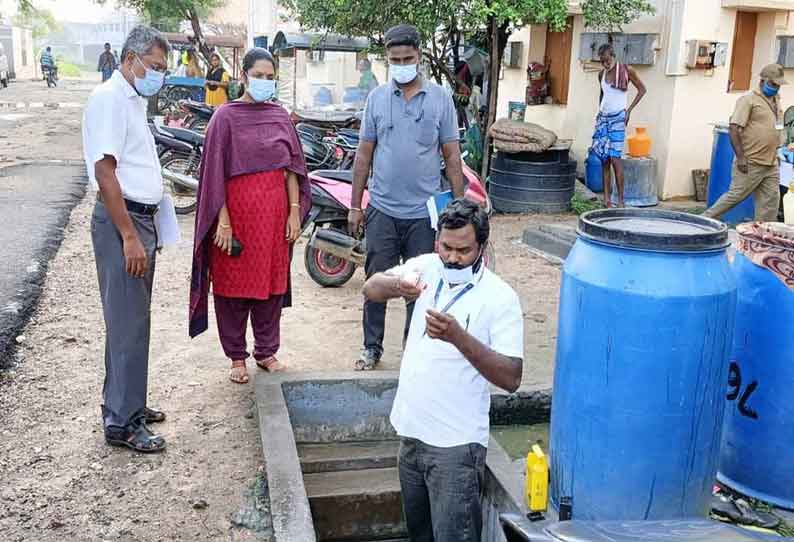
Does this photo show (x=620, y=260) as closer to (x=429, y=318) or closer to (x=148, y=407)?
(x=429, y=318)

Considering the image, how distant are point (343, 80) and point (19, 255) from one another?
7105 millimetres

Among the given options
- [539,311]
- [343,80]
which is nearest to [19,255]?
[539,311]

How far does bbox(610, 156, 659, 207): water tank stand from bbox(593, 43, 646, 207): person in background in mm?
425

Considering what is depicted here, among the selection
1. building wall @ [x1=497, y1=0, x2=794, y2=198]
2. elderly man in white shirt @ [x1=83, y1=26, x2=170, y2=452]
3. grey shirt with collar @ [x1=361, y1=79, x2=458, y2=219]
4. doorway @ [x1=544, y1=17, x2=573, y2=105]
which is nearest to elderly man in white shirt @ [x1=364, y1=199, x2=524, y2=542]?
elderly man in white shirt @ [x1=83, y1=26, x2=170, y2=452]

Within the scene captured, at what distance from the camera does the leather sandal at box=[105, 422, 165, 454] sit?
369cm

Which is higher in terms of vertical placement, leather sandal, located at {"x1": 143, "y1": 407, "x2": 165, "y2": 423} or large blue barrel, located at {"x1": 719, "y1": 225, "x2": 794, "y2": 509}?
large blue barrel, located at {"x1": 719, "y1": 225, "x2": 794, "y2": 509}

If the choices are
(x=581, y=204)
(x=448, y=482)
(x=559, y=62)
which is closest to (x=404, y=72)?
(x=448, y=482)

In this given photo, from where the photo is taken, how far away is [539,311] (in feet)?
20.3

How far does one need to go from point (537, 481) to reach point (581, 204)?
7.27 m

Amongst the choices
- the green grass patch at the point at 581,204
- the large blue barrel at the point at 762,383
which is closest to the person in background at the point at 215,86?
the green grass patch at the point at 581,204

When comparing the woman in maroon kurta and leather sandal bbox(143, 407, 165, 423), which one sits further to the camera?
the woman in maroon kurta

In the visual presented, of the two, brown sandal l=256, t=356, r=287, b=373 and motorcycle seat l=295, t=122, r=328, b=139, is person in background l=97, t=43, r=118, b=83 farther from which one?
brown sandal l=256, t=356, r=287, b=373

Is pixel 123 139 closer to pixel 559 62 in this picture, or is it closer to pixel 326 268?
pixel 326 268

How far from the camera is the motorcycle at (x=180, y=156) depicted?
9.30 m
